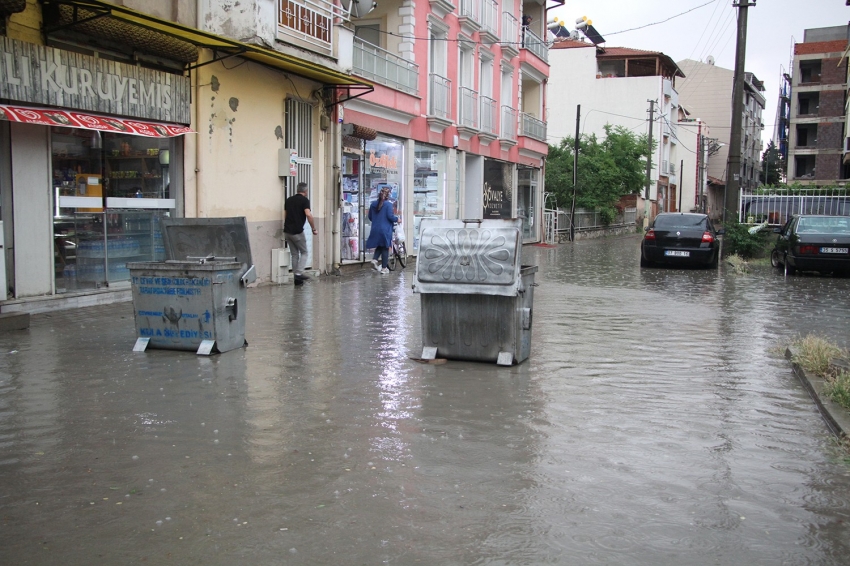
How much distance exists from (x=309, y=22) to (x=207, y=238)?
29.3ft

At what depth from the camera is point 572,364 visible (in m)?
8.13

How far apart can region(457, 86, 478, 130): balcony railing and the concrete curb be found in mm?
19601

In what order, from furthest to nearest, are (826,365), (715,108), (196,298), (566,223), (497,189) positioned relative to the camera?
(715,108)
(566,223)
(497,189)
(196,298)
(826,365)

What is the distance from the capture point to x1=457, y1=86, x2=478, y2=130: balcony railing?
2620 centimetres

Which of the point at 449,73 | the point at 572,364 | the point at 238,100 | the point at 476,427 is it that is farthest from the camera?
the point at 449,73

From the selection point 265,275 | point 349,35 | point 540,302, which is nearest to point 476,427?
point 540,302

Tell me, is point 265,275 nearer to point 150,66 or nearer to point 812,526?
point 150,66

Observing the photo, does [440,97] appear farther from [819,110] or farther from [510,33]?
[819,110]

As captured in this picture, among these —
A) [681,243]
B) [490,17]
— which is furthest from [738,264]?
[490,17]

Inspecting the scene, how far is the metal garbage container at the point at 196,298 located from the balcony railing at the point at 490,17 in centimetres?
2076

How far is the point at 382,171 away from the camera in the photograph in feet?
70.3

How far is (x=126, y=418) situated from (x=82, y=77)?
22.4 ft

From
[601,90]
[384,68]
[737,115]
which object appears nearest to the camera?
[384,68]

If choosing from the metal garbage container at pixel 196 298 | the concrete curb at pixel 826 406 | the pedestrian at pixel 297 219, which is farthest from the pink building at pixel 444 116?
the concrete curb at pixel 826 406
